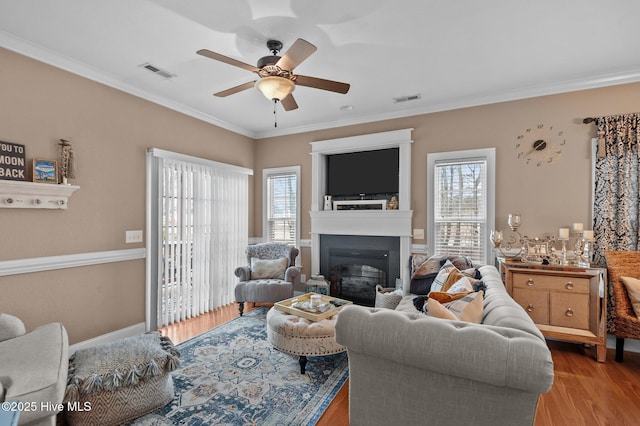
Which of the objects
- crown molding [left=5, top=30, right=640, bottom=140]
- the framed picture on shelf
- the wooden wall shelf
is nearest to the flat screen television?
crown molding [left=5, top=30, right=640, bottom=140]

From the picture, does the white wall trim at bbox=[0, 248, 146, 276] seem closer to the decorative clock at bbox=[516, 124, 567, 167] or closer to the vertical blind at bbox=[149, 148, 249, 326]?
the vertical blind at bbox=[149, 148, 249, 326]

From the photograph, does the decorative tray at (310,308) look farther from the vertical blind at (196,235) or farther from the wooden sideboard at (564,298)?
the wooden sideboard at (564,298)

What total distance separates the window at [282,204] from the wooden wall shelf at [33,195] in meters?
2.85

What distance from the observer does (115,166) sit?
328 centimetres

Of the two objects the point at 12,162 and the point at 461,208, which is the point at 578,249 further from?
the point at 12,162

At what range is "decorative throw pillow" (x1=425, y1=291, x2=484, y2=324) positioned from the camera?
1665mm

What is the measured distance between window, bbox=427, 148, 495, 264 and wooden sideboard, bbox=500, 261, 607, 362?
2.00 feet

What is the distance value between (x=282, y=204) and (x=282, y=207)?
5 centimetres

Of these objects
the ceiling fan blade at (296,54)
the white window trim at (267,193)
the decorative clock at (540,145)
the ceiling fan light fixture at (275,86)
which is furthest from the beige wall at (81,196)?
the decorative clock at (540,145)

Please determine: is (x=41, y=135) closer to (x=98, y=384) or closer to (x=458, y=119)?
(x=98, y=384)

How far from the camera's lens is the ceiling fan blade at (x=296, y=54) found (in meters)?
1.99

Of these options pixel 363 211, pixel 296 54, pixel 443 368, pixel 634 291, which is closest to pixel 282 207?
pixel 363 211

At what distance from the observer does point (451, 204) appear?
12.8ft

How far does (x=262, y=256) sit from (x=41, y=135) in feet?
9.29
